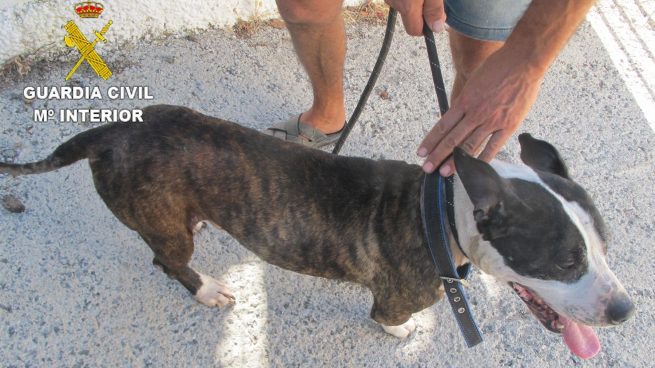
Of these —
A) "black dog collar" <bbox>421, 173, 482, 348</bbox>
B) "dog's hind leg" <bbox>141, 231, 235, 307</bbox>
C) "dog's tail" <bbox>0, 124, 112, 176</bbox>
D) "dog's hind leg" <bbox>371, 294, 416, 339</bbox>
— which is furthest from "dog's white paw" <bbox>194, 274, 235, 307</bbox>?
"black dog collar" <bbox>421, 173, 482, 348</bbox>

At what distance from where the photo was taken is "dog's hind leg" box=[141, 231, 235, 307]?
2660 millimetres

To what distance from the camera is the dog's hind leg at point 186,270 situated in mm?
2660

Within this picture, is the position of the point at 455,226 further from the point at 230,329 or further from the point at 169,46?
the point at 169,46

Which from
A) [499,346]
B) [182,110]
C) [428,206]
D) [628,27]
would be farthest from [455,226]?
[628,27]

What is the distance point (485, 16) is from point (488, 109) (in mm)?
794

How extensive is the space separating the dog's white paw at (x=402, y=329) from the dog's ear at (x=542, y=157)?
106 cm

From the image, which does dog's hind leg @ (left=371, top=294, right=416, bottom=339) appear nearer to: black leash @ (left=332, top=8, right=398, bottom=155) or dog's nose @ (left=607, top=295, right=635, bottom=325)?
dog's nose @ (left=607, top=295, right=635, bottom=325)

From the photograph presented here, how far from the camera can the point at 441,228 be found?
2.27m

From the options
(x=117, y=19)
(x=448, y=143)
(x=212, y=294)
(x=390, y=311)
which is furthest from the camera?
(x=117, y=19)

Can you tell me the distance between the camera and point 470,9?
9.53 feet

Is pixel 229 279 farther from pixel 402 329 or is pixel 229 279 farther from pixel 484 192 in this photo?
pixel 484 192

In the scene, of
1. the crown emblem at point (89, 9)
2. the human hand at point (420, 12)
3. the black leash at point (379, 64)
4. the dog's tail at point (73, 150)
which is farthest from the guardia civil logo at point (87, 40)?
the human hand at point (420, 12)

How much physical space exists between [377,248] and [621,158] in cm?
231

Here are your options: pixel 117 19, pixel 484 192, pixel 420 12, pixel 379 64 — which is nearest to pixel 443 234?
pixel 484 192
